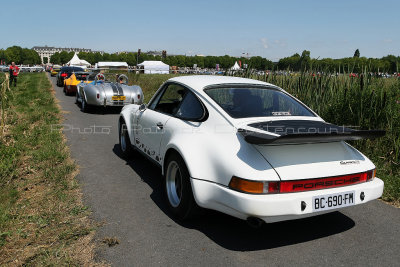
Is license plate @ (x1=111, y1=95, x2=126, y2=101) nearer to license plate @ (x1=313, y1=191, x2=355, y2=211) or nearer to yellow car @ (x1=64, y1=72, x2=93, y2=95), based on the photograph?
yellow car @ (x1=64, y1=72, x2=93, y2=95)

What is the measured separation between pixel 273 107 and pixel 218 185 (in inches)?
50.2

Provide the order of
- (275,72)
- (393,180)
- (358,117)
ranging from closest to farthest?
(393,180) < (358,117) < (275,72)

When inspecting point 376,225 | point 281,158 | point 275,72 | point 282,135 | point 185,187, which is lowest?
point 376,225

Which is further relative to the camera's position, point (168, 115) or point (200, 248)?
point (168, 115)

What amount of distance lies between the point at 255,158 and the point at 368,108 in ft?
13.8

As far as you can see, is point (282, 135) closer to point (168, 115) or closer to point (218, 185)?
point (218, 185)

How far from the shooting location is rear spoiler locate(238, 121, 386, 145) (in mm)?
2770

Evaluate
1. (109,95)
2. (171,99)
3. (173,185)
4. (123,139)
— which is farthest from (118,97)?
(173,185)

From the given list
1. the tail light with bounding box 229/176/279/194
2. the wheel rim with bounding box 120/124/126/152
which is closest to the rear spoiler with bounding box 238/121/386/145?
the tail light with bounding box 229/176/279/194

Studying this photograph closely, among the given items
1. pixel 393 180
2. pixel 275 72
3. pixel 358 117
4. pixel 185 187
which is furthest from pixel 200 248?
pixel 275 72

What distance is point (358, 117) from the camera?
6.19 meters

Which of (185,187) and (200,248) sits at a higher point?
(185,187)

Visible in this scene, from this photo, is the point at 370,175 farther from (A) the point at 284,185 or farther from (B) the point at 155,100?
(B) the point at 155,100

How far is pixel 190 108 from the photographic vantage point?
3.89 m
